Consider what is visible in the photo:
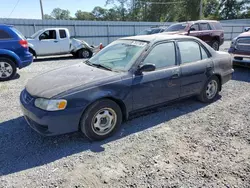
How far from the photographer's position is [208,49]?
15.3 feet

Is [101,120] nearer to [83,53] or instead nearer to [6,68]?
[6,68]

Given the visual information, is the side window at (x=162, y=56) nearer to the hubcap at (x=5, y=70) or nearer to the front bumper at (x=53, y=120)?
the front bumper at (x=53, y=120)

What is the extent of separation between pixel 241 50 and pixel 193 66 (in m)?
4.28

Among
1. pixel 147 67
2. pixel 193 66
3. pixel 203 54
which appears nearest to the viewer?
pixel 147 67

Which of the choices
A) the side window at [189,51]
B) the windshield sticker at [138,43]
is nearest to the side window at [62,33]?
the windshield sticker at [138,43]

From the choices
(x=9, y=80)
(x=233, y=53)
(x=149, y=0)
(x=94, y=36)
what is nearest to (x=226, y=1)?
(x=149, y=0)

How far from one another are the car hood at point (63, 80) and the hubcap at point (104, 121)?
0.52 metres

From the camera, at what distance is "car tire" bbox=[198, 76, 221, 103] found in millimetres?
4642

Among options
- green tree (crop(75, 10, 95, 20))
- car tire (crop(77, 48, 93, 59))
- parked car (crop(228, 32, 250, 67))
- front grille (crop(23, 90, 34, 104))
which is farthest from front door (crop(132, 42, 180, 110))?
green tree (crop(75, 10, 95, 20))

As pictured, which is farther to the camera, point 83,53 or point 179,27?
point 83,53

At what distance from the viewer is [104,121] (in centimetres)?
330

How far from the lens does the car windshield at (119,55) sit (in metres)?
3.61

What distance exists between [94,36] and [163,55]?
49.9 ft

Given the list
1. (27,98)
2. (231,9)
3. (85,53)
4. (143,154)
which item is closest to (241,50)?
(143,154)
